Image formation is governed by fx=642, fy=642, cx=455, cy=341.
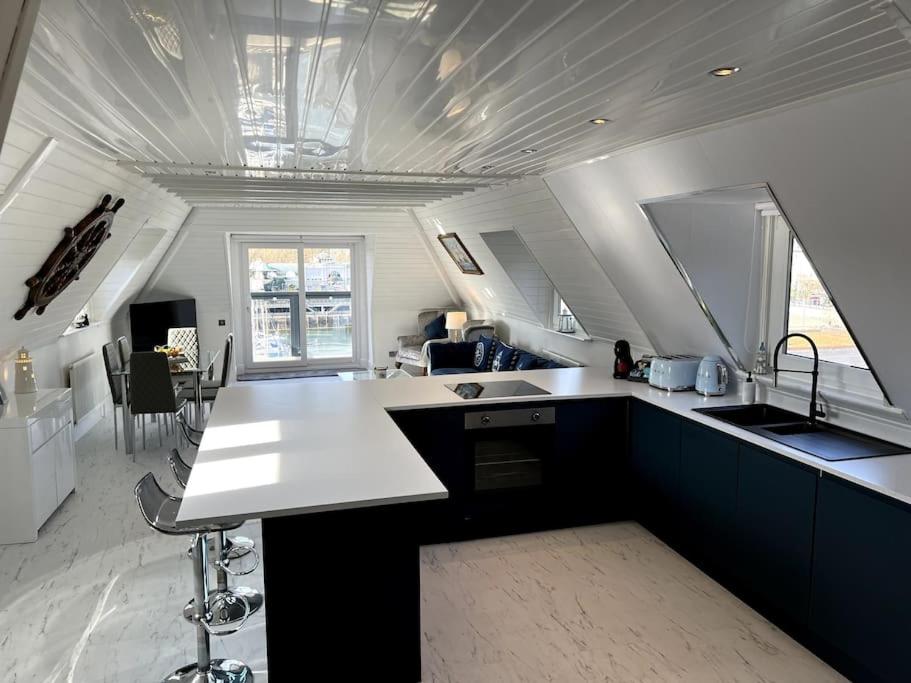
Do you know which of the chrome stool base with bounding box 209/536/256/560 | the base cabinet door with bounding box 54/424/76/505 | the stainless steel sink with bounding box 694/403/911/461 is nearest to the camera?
the stainless steel sink with bounding box 694/403/911/461

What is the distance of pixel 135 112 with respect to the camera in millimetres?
2348

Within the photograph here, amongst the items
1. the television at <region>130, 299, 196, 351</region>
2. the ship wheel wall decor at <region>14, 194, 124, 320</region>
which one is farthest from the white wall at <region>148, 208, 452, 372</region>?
the ship wheel wall decor at <region>14, 194, 124, 320</region>

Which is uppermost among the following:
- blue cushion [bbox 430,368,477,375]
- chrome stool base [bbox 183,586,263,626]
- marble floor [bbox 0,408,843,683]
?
blue cushion [bbox 430,368,477,375]

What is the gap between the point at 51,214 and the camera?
347 cm

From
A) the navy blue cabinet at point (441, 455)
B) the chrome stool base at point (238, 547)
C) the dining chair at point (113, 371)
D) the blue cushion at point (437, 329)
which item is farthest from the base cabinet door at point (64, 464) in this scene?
the blue cushion at point (437, 329)

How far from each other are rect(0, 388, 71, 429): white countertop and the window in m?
4.21

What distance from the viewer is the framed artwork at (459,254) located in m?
6.95

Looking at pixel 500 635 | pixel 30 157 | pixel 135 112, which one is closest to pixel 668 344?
pixel 500 635

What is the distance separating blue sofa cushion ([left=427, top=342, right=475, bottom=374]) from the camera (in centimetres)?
704

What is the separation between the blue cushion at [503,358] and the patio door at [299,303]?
3352 mm

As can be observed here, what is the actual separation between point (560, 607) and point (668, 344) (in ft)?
6.53

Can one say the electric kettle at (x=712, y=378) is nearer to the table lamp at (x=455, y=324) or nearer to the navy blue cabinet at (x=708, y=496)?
the navy blue cabinet at (x=708, y=496)

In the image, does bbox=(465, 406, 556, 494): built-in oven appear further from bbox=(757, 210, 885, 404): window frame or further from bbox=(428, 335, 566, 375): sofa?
bbox=(428, 335, 566, 375): sofa

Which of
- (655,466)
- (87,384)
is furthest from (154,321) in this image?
(655,466)
